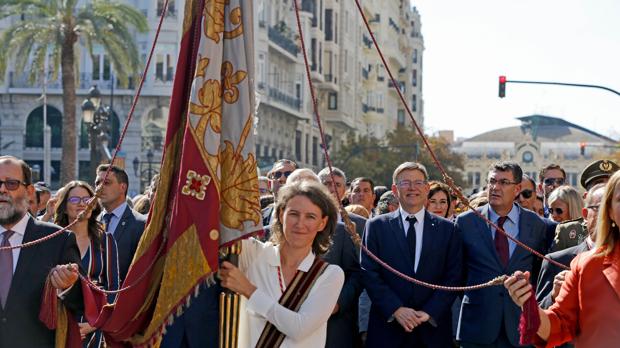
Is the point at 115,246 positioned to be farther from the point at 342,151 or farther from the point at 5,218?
the point at 342,151

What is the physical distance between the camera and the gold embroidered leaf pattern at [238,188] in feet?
21.1

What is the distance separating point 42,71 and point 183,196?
32033 mm

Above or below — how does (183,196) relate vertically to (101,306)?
above

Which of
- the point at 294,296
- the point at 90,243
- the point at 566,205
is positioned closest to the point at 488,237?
the point at 566,205

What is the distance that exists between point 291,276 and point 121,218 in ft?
12.3

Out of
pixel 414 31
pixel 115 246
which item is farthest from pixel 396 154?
pixel 115 246

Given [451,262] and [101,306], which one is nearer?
[101,306]

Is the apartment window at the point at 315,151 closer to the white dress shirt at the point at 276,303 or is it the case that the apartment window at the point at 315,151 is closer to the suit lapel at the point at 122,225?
the suit lapel at the point at 122,225

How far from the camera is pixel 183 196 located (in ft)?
20.6

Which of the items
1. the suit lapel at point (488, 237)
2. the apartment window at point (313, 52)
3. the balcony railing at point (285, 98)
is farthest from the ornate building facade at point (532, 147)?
the suit lapel at point (488, 237)

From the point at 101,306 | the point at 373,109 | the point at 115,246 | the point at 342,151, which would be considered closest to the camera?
the point at 101,306

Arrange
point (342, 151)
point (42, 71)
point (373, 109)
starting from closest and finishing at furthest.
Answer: point (42, 71), point (342, 151), point (373, 109)

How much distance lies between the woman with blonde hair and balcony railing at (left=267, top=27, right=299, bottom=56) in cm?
4828

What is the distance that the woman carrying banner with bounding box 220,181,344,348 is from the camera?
6250 millimetres
